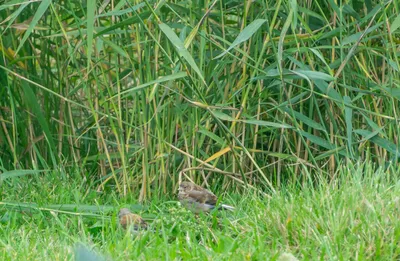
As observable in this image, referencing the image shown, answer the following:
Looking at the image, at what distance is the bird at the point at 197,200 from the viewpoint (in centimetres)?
291

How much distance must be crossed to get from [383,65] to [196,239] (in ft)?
4.22

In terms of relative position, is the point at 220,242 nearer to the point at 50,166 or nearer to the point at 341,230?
the point at 341,230

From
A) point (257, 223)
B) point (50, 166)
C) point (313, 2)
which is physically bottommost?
point (50, 166)

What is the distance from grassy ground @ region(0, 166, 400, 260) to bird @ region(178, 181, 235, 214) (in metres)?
0.05

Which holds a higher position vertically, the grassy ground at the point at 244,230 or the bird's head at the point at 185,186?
the grassy ground at the point at 244,230

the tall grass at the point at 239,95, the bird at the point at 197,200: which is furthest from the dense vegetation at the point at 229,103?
the bird at the point at 197,200

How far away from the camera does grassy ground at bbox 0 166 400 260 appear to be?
2.21 m

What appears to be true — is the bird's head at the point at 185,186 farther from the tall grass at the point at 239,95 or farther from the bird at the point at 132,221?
the bird at the point at 132,221

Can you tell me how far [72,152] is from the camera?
12.5 feet

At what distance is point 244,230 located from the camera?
2510 mm

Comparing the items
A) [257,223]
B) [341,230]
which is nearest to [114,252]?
[257,223]

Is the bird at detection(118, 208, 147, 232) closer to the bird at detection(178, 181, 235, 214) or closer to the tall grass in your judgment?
the bird at detection(178, 181, 235, 214)

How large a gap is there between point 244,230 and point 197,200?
46cm

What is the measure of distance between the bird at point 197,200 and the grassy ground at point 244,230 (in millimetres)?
54
